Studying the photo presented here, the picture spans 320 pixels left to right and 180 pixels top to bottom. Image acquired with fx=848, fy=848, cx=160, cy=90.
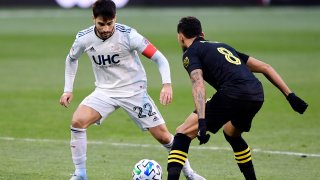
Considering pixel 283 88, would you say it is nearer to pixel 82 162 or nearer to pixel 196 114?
pixel 196 114

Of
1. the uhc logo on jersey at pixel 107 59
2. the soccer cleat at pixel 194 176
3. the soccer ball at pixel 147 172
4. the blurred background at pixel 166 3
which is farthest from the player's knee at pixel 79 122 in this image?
the blurred background at pixel 166 3

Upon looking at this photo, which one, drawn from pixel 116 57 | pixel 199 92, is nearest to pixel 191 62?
pixel 199 92

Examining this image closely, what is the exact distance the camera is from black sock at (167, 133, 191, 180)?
10305 mm

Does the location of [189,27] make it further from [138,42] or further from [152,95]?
[152,95]

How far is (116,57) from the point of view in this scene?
1139cm

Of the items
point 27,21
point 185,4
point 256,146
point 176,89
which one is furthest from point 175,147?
point 185,4

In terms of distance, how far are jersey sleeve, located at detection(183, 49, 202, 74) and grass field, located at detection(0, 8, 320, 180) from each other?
212cm

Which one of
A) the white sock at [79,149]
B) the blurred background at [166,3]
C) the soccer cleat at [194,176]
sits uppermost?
the white sock at [79,149]

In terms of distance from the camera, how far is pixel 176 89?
22.8 metres

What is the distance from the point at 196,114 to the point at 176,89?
12254mm

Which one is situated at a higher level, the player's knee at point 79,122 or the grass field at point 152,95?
the player's knee at point 79,122

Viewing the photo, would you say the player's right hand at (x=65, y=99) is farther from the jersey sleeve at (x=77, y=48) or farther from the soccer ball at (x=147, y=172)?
the soccer ball at (x=147, y=172)

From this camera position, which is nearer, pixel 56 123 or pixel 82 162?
pixel 82 162

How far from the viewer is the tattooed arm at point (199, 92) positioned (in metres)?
10.2
